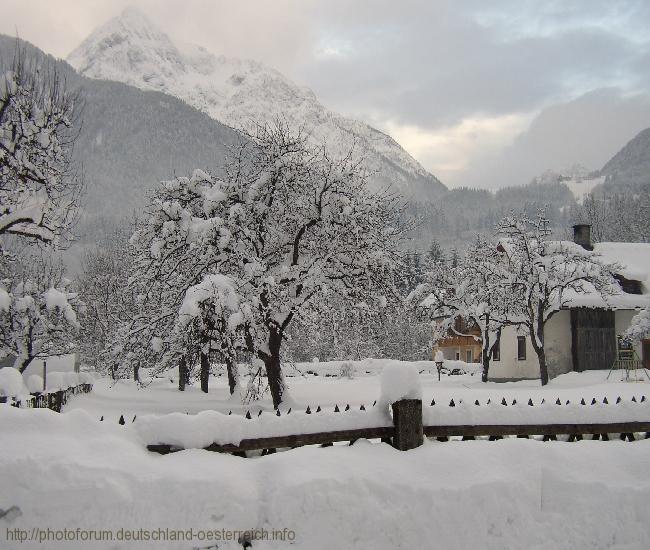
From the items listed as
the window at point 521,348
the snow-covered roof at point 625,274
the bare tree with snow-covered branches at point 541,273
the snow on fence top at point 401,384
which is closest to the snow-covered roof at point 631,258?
the snow-covered roof at point 625,274

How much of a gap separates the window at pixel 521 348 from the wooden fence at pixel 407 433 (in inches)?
1189

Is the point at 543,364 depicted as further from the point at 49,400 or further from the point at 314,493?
the point at 314,493

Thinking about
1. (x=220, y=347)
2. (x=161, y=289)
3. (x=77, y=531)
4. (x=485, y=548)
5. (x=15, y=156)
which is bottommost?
(x=485, y=548)

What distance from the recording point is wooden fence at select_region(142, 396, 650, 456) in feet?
19.6

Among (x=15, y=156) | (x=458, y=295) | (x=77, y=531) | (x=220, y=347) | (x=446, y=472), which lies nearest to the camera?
(x=77, y=531)

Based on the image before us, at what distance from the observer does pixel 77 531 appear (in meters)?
4.80

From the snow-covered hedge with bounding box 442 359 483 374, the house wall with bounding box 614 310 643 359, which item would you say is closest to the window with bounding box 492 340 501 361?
the house wall with bounding box 614 310 643 359

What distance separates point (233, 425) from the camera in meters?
5.94

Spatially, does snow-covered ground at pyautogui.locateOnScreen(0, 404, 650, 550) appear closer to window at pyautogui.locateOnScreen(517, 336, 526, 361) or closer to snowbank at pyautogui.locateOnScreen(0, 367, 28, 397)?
snowbank at pyautogui.locateOnScreen(0, 367, 28, 397)

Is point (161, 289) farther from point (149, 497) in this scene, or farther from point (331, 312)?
point (149, 497)

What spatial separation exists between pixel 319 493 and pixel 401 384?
5.53 feet

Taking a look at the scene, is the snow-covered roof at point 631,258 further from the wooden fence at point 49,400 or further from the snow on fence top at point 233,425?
the snow on fence top at point 233,425

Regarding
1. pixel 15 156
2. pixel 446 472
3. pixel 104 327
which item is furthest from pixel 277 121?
pixel 104 327

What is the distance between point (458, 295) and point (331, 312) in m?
17.2
